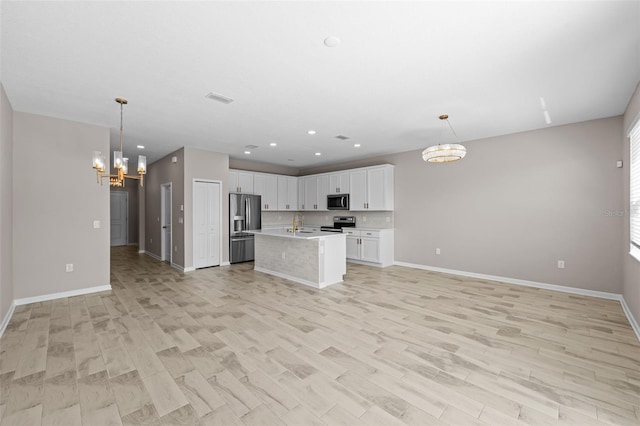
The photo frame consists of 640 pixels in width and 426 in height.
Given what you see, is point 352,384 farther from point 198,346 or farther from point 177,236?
point 177,236

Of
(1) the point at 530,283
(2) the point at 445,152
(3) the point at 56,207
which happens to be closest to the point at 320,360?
(2) the point at 445,152

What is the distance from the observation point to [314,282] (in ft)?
16.2

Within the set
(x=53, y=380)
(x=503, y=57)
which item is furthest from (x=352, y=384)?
(x=503, y=57)

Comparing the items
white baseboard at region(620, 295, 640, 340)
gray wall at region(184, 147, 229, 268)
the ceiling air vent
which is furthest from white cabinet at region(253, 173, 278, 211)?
Answer: white baseboard at region(620, 295, 640, 340)

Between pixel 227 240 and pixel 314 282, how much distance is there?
2903 mm

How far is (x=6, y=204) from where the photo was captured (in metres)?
3.51

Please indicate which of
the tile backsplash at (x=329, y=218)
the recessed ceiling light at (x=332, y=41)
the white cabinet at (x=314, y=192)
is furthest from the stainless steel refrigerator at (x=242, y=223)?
the recessed ceiling light at (x=332, y=41)

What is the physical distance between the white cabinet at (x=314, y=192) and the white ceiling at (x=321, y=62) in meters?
3.56

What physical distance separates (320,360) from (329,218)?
19.9 feet

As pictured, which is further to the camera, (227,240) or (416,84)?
(227,240)

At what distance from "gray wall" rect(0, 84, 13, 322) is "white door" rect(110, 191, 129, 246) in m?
6.99

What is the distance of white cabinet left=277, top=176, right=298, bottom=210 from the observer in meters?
8.41

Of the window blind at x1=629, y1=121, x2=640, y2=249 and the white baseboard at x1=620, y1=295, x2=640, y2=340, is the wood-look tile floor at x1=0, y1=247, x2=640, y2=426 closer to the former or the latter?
the white baseboard at x1=620, y1=295, x2=640, y2=340

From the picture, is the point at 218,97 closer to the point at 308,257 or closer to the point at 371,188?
the point at 308,257
